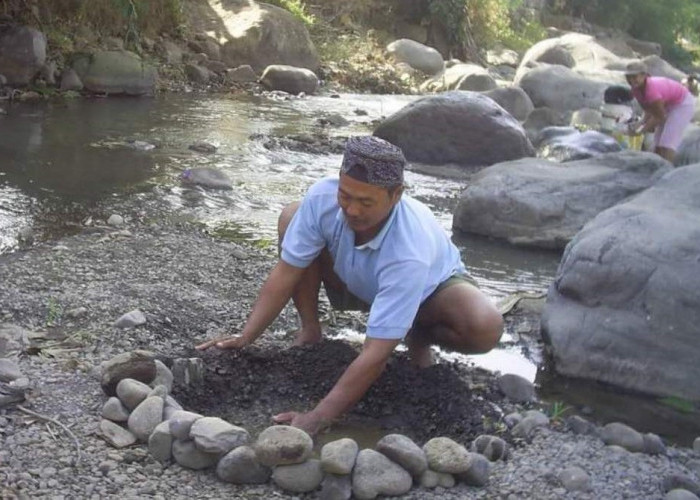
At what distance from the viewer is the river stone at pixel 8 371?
3.86 metres

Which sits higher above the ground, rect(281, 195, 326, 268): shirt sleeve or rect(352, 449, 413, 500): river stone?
rect(281, 195, 326, 268): shirt sleeve

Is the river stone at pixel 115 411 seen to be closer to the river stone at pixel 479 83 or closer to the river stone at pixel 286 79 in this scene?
the river stone at pixel 286 79

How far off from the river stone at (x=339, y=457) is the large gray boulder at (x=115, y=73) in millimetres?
11614

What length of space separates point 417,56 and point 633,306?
17.3 m

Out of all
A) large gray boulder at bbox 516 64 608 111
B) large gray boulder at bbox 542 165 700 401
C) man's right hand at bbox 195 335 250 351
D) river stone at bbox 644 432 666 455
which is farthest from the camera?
large gray boulder at bbox 516 64 608 111

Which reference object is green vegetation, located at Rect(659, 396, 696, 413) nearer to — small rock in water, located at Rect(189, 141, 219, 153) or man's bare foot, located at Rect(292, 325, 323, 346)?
man's bare foot, located at Rect(292, 325, 323, 346)

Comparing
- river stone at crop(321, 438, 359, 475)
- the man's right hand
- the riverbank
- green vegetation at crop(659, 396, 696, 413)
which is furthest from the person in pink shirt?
river stone at crop(321, 438, 359, 475)

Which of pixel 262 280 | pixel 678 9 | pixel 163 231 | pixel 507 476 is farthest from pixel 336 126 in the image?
pixel 678 9

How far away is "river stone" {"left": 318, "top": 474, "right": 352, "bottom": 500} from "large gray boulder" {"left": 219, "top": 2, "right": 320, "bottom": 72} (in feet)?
50.2

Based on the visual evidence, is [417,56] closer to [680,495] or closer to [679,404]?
[679,404]

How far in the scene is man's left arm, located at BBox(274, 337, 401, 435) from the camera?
12.3ft

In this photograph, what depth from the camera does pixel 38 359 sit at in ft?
13.8

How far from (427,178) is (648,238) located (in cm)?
543

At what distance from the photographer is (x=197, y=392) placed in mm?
4043
